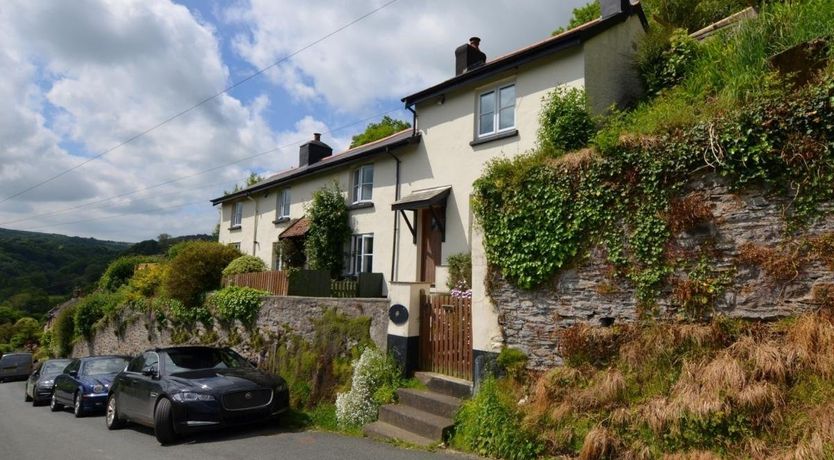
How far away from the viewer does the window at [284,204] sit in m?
22.2

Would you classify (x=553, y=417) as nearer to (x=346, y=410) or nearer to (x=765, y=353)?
(x=765, y=353)

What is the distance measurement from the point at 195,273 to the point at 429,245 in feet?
28.2

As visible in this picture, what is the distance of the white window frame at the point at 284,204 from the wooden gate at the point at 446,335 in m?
13.9

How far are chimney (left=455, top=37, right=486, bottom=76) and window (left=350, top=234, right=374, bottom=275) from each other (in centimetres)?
620

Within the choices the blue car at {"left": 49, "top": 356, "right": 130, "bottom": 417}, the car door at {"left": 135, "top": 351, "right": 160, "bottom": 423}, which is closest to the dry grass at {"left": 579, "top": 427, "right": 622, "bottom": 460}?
the car door at {"left": 135, "top": 351, "right": 160, "bottom": 423}

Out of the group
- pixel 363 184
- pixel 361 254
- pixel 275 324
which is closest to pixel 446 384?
pixel 275 324

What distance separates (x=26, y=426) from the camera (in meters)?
12.3

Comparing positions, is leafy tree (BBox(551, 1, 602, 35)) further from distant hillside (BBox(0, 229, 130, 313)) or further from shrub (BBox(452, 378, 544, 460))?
distant hillside (BBox(0, 229, 130, 313))

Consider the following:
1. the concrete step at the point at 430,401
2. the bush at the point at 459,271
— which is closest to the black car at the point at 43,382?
the bush at the point at 459,271

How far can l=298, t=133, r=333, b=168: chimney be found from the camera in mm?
24105

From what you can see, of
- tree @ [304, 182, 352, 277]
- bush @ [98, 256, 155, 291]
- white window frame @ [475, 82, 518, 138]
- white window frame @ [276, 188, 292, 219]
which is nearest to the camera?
white window frame @ [475, 82, 518, 138]

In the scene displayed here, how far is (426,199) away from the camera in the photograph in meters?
13.8

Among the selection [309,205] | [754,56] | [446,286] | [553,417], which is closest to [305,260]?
[309,205]

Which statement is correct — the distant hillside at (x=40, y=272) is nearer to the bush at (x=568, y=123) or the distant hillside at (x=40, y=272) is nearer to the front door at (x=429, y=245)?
the front door at (x=429, y=245)
